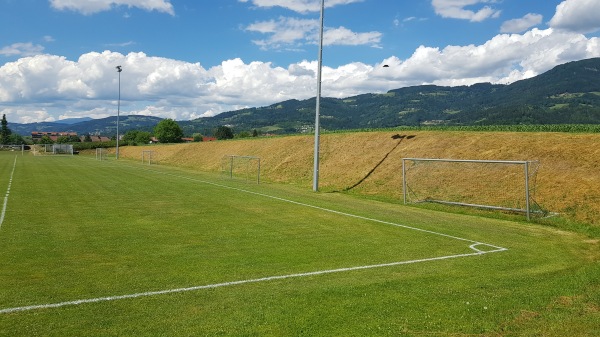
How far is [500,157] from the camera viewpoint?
83.0 feet

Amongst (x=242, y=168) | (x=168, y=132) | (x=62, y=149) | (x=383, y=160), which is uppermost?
(x=168, y=132)

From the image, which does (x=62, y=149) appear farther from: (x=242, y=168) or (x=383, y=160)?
(x=383, y=160)

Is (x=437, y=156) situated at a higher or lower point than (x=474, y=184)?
higher

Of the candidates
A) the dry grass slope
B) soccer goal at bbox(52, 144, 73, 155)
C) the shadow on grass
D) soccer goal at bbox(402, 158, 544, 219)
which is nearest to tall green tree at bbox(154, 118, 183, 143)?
soccer goal at bbox(52, 144, 73, 155)

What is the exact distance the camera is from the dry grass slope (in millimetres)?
18422

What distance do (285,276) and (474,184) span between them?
17.0 m

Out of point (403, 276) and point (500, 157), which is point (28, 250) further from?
point (500, 157)

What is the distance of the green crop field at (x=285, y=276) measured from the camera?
606 centimetres

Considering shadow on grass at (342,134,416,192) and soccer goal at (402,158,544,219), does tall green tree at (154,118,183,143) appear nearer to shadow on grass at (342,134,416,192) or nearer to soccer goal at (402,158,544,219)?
shadow on grass at (342,134,416,192)

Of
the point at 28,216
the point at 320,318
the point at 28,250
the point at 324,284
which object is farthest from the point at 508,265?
the point at 28,216

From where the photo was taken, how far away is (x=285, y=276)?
27.5ft

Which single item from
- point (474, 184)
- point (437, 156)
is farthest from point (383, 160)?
point (474, 184)

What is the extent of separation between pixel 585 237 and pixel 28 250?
15.1 meters

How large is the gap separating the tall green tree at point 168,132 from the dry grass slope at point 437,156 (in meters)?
113
